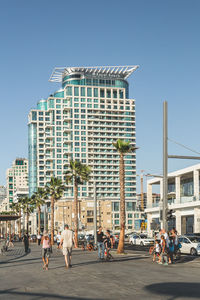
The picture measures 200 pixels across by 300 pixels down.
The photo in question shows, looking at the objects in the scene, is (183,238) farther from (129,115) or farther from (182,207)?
(129,115)

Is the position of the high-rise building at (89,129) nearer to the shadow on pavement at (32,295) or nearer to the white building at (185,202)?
the white building at (185,202)

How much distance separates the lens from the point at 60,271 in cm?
1897

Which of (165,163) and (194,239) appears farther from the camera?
(194,239)

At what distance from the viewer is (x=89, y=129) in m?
167

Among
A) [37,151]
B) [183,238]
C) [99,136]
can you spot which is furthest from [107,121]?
[183,238]

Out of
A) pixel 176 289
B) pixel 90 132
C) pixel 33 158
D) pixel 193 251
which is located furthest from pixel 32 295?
pixel 33 158

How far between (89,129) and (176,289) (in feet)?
508

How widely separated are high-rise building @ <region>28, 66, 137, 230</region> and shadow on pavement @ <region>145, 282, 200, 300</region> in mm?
145101

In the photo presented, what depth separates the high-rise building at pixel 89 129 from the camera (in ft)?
540

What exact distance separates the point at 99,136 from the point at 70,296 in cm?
15521

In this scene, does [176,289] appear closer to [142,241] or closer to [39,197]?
[142,241]

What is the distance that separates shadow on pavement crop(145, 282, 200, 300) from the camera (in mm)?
11898

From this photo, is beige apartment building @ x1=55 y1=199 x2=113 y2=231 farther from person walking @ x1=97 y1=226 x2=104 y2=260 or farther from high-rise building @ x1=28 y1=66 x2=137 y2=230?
person walking @ x1=97 y1=226 x2=104 y2=260

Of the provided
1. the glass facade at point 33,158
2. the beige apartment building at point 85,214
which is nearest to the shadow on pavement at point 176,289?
the beige apartment building at point 85,214
